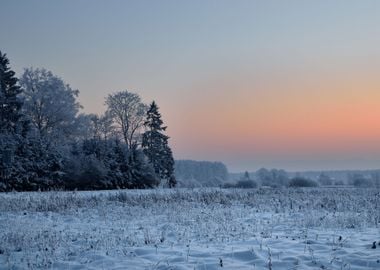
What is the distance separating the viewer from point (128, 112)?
5653 cm

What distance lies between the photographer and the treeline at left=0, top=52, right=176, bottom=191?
33.9m

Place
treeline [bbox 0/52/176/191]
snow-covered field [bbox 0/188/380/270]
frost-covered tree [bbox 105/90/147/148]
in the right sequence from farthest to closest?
frost-covered tree [bbox 105/90/147/148], treeline [bbox 0/52/176/191], snow-covered field [bbox 0/188/380/270]

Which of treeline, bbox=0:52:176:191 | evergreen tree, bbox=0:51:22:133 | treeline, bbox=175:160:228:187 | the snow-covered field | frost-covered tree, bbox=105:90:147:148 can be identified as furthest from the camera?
treeline, bbox=175:160:228:187

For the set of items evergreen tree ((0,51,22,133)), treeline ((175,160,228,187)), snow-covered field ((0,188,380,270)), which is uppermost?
evergreen tree ((0,51,22,133))

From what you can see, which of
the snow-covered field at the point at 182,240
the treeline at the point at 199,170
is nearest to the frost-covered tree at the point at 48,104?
the snow-covered field at the point at 182,240

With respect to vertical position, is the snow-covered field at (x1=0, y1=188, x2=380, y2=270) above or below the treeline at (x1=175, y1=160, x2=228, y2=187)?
below

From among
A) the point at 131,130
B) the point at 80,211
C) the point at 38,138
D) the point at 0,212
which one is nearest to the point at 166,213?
the point at 80,211

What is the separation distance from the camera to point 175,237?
37.4 ft

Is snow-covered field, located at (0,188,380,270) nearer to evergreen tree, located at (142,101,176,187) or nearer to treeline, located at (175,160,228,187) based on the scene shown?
evergreen tree, located at (142,101,176,187)

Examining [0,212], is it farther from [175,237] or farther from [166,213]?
[175,237]

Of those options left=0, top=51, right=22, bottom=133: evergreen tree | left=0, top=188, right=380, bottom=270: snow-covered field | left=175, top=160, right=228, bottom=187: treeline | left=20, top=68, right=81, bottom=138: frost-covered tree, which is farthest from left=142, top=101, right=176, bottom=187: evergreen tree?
left=175, top=160, right=228, bottom=187: treeline

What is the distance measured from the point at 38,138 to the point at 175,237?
92.5ft

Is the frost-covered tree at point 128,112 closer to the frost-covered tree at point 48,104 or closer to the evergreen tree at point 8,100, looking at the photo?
the frost-covered tree at point 48,104

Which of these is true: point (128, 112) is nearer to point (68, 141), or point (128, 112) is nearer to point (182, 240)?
point (68, 141)
